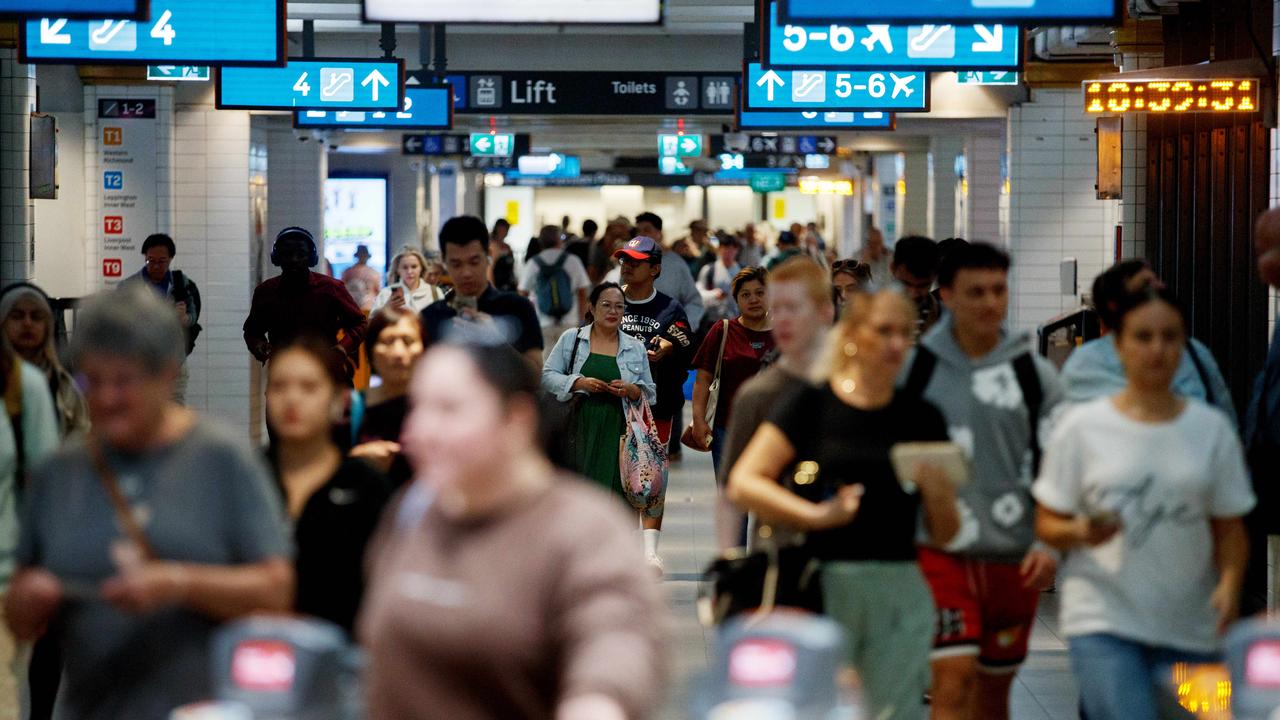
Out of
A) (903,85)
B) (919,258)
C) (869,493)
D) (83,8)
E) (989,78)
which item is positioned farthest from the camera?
(989,78)

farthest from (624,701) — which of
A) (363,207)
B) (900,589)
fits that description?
(363,207)

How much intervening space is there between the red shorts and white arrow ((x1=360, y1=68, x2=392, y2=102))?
7.62m

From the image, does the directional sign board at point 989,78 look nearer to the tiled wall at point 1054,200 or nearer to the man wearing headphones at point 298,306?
the tiled wall at point 1054,200

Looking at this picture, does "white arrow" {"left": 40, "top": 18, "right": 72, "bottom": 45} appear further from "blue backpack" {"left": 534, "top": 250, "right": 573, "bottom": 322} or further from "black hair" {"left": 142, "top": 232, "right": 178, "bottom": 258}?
"blue backpack" {"left": 534, "top": 250, "right": 573, "bottom": 322}

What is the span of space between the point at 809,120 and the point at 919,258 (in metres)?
4.07

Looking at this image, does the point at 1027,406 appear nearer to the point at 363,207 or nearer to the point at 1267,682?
the point at 1267,682

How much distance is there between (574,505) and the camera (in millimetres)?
3115

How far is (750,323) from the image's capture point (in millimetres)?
9297

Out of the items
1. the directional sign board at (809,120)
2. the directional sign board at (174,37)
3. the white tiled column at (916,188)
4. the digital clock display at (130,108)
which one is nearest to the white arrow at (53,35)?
the directional sign board at (174,37)

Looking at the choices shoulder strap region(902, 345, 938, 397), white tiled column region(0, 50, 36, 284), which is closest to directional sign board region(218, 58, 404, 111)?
white tiled column region(0, 50, 36, 284)

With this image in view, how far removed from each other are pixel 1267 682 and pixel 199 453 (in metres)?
2.11

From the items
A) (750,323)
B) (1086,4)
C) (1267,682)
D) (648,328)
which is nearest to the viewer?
(1267,682)

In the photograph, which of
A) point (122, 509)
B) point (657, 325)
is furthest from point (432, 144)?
point (122, 509)

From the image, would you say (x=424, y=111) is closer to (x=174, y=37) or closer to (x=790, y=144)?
(x=174, y=37)
